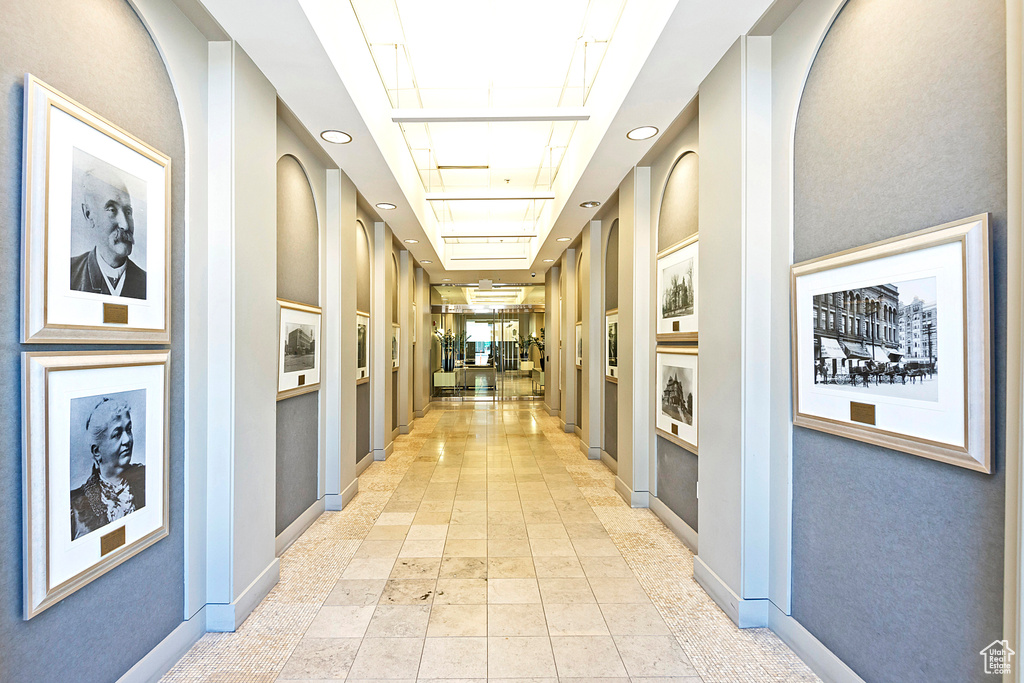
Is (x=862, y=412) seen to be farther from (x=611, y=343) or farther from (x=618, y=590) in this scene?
(x=611, y=343)

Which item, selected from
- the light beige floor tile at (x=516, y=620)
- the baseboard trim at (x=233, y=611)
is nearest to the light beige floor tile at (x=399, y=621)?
the light beige floor tile at (x=516, y=620)

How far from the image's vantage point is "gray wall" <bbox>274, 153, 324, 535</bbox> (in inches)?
157

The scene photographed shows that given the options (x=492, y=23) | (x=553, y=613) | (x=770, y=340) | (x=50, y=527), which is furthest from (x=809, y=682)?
(x=492, y=23)

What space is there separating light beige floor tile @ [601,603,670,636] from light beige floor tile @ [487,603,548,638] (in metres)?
0.42

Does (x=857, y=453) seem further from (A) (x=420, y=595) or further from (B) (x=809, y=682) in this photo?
(A) (x=420, y=595)

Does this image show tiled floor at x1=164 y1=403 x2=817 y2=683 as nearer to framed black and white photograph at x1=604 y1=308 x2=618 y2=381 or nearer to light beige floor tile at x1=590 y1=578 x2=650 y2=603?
light beige floor tile at x1=590 y1=578 x2=650 y2=603

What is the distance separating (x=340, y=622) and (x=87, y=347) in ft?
6.85

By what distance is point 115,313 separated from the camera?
2.12 m

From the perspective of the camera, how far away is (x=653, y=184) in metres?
4.86

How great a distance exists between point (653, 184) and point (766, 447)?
9.86 ft

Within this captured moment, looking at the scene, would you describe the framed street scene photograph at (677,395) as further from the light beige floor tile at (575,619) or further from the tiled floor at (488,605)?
the light beige floor tile at (575,619)

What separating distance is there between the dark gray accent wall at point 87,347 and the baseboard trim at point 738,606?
319 cm

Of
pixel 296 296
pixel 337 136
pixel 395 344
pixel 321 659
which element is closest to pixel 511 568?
pixel 321 659

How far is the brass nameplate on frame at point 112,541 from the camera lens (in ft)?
6.77
